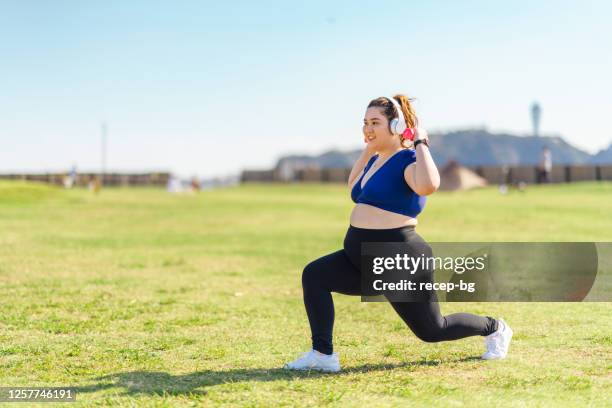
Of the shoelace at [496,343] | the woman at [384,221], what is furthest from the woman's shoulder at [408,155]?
the shoelace at [496,343]

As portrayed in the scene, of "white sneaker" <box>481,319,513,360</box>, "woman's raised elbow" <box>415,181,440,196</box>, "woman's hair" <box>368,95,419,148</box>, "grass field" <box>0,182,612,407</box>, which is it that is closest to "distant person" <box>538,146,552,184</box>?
"grass field" <box>0,182,612,407</box>

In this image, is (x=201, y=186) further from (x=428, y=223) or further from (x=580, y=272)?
(x=580, y=272)

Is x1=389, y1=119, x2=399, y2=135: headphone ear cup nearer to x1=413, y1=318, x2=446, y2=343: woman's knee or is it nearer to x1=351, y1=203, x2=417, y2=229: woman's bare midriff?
x1=351, y1=203, x2=417, y2=229: woman's bare midriff

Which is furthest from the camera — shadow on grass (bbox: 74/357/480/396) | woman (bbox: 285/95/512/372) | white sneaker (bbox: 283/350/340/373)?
white sneaker (bbox: 283/350/340/373)

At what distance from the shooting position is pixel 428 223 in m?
22.7

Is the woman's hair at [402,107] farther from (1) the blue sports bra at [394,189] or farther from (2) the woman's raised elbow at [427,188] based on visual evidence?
(2) the woman's raised elbow at [427,188]

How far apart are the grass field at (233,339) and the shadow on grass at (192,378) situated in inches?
0.6

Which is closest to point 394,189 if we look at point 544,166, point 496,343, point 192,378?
point 496,343

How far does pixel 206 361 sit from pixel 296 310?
305 cm

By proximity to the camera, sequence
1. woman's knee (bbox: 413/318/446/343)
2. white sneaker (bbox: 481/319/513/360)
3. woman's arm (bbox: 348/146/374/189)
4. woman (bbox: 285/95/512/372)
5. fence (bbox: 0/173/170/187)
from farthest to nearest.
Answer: fence (bbox: 0/173/170/187)
white sneaker (bbox: 481/319/513/360)
woman's arm (bbox: 348/146/374/189)
woman's knee (bbox: 413/318/446/343)
woman (bbox: 285/95/512/372)

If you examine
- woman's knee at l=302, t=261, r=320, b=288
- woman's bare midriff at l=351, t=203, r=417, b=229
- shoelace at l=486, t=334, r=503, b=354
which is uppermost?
woman's bare midriff at l=351, t=203, r=417, b=229

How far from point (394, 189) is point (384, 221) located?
0.24 meters

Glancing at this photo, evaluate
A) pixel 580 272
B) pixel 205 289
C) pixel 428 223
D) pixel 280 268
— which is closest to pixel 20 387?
pixel 205 289

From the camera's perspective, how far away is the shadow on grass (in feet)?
15.9
